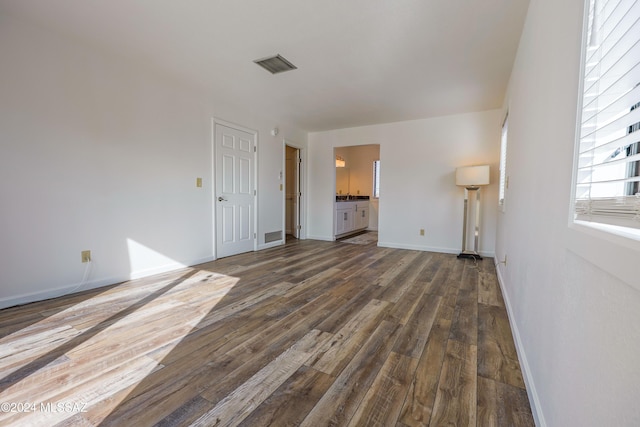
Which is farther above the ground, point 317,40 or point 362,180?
point 317,40

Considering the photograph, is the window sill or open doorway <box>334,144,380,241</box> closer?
the window sill

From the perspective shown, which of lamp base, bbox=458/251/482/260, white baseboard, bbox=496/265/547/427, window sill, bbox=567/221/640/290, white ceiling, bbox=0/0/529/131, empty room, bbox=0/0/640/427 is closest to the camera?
window sill, bbox=567/221/640/290

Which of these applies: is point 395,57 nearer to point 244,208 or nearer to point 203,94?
Result: point 203,94

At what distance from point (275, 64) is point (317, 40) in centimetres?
64

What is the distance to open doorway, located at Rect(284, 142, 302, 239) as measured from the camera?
5.93 metres

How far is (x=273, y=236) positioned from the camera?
514cm

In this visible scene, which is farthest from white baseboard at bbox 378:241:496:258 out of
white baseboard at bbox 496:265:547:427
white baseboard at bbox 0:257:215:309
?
white baseboard at bbox 0:257:215:309

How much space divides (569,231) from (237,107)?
4.26 metres

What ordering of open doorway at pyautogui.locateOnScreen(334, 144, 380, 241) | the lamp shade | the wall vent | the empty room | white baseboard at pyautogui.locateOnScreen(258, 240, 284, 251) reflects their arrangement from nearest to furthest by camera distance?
the empty room → the lamp shade → white baseboard at pyautogui.locateOnScreen(258, 240, 284, 251) → the wall vent → open doorway at pyautogui.locateOnScreen(334, 144, 380, 241)

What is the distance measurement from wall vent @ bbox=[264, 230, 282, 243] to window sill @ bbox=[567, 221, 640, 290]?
451 cm

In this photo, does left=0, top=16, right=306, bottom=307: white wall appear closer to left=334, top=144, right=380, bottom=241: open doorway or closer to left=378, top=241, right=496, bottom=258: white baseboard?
left=378, top=241, right=496, bottom=258: white baseboard

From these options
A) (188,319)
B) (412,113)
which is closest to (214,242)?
(188,319)

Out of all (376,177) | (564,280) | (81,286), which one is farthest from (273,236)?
(564,280)

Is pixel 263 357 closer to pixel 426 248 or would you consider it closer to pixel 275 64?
pixel 275 64
